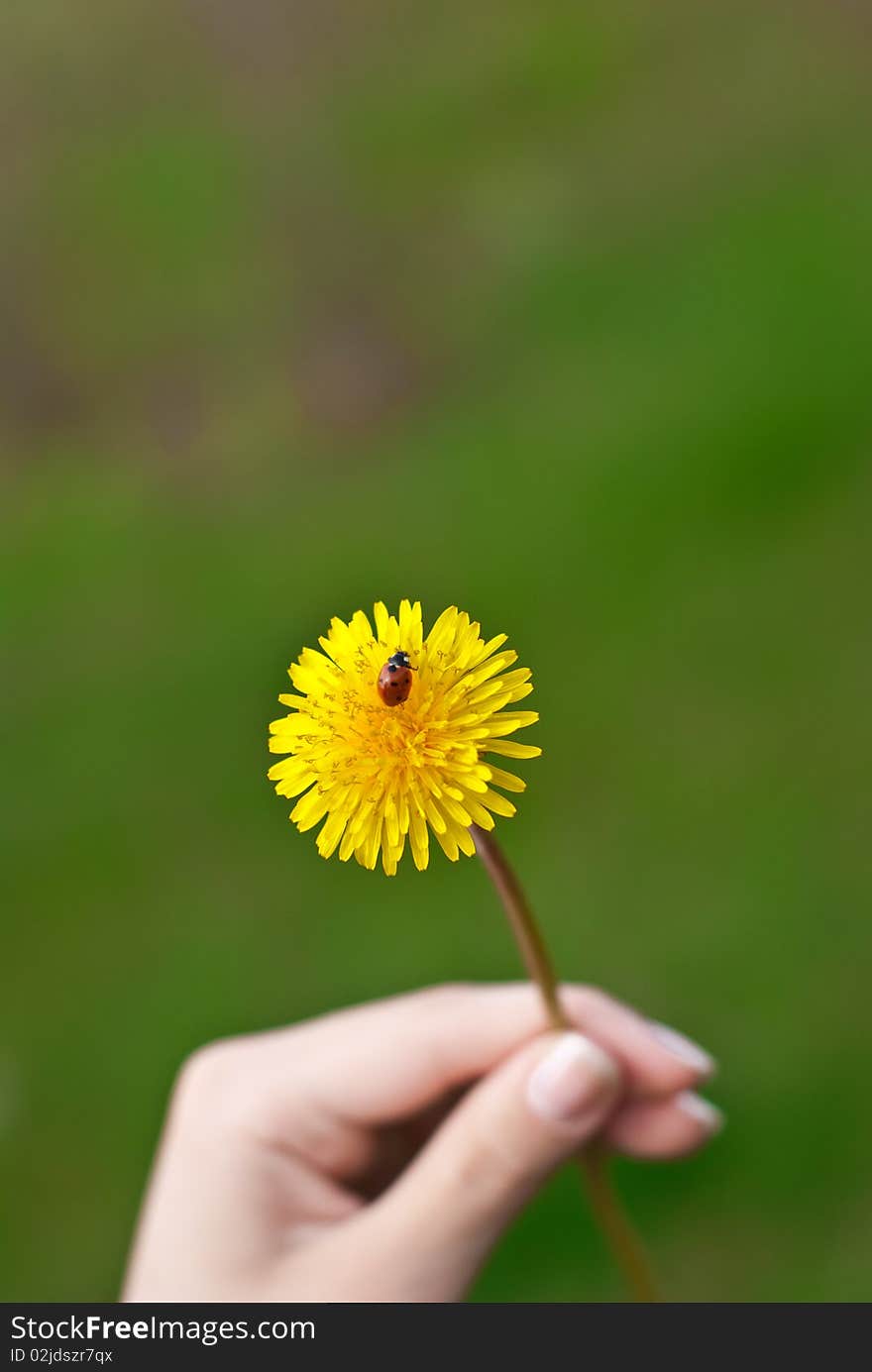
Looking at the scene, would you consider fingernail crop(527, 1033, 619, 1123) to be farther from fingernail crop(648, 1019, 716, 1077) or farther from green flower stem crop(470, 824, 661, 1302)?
fingernail crop(648, 1019, 716, 1077)

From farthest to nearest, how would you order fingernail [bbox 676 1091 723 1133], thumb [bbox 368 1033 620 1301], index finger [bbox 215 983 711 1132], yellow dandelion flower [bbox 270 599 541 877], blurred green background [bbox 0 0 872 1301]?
blurred green background [bbox 0 0 872 1301], fingernail [bbox 676 1091 723 1133], index finger [bbox 215 983 711 1132], thumb [bbox 368 1033 620 1301], yellow dandelion flower [bbox 270 599 541 877]

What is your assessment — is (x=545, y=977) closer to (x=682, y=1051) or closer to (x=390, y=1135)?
(x=682, y=1051)

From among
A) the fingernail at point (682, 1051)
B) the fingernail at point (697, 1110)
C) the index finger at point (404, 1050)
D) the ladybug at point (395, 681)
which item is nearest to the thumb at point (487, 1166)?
the index finger at point (404, 1050)

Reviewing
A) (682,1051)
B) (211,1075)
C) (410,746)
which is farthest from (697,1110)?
(410,746)

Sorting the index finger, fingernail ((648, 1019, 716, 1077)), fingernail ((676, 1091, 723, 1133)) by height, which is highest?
the index finger

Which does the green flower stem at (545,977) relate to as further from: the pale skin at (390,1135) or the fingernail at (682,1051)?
the fingernail at (682,1051)

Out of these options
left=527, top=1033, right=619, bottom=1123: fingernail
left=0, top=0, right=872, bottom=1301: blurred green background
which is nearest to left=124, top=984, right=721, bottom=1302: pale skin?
left=527, top=1033, right=619, bottom=1123: fingernail

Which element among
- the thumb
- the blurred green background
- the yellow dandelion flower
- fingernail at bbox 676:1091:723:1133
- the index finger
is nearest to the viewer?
the yellow dandelion flower
